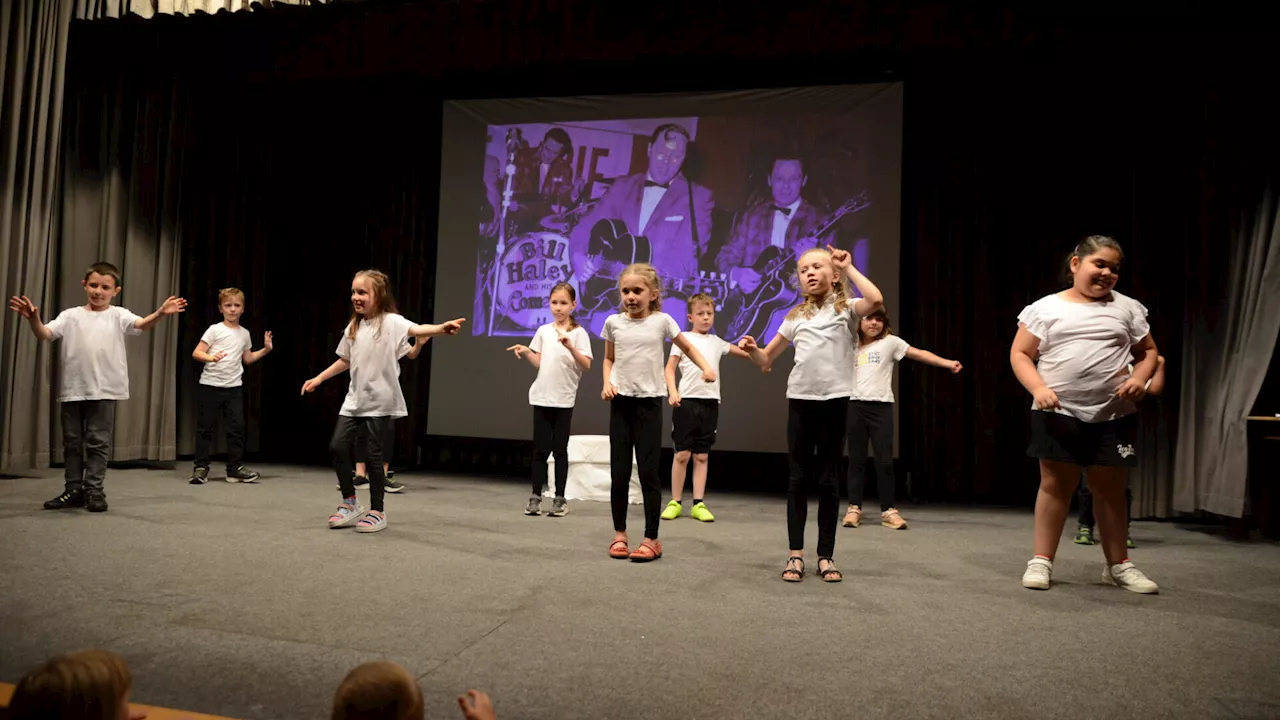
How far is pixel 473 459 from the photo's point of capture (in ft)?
25.0

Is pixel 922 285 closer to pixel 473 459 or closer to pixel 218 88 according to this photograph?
pixel 473 459

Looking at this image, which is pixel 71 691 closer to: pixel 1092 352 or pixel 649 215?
pixel 1092 352

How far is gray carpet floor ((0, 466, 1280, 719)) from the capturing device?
204 centimetres

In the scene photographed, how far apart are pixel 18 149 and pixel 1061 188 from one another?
23.8ft

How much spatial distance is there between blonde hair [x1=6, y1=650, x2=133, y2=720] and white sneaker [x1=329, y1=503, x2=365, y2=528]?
11.2ft

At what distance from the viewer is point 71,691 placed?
0.99 meters

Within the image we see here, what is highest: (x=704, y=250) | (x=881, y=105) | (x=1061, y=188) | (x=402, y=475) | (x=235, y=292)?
(x=881, y=105)

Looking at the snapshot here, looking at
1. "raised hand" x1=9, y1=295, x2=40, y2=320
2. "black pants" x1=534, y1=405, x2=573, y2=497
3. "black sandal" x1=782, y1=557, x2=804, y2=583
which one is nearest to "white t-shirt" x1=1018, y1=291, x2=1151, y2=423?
"black sandal" x1=782, y1=557, x2=804, y2=583

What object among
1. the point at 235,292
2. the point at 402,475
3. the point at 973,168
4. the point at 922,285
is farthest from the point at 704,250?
the point at 235,292

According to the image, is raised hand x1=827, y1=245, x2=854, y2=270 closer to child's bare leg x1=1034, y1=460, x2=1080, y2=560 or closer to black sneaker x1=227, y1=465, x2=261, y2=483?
Answer: child's bare leg x1=1034, y1=460, x2=1080, y2=560

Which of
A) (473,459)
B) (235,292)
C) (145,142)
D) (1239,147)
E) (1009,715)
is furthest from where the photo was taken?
(473,459)

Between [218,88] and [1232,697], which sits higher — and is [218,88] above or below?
above

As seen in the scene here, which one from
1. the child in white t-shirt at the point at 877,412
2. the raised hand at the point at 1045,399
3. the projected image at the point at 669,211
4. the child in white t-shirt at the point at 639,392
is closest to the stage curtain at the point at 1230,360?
the child in white t-shirt at the point at 877,412

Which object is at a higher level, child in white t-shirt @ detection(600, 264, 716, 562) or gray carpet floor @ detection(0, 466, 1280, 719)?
child in white t-shirt @ detection(600, 264, 716, 562)
